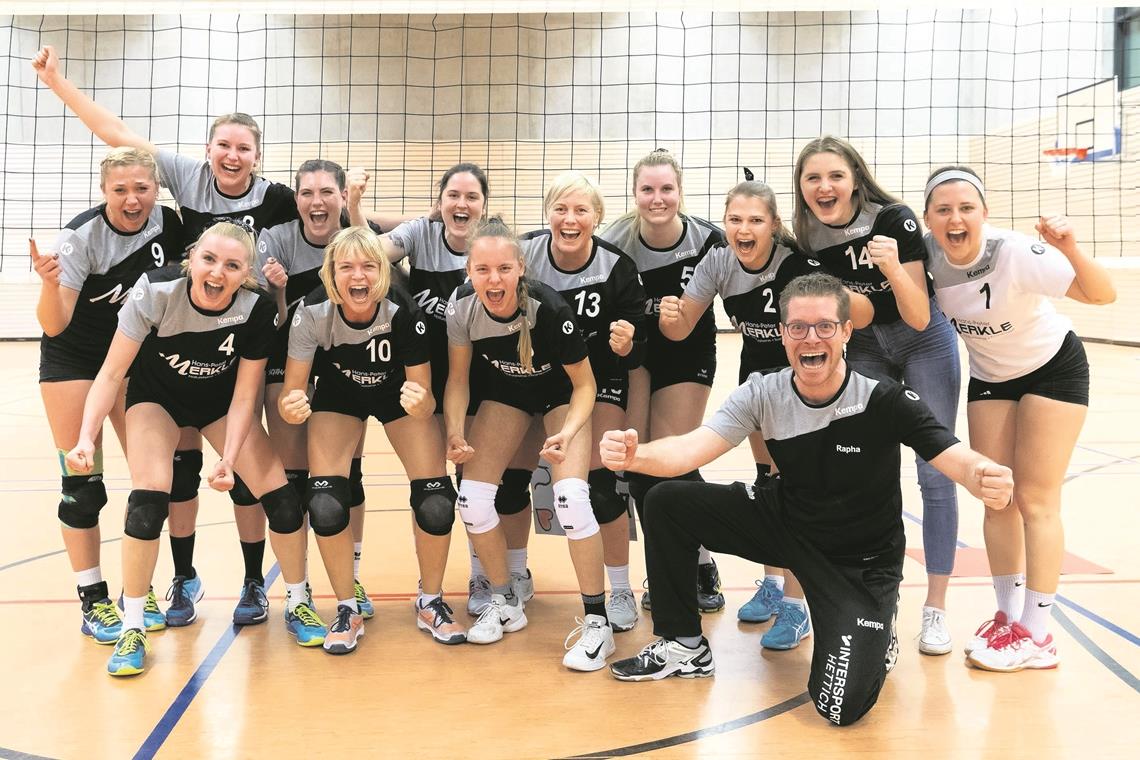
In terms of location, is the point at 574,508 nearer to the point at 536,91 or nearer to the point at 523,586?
the point at 523,586

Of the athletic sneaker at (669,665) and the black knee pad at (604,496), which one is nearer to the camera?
the athletic sneaker at (669,665)

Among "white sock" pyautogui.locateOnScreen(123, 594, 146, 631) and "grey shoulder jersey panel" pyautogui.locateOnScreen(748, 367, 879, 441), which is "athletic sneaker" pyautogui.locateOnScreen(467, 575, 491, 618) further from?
"grey shoulder jersey panel" pyautogui.locateOnScreen(748, 367, 879, 441)

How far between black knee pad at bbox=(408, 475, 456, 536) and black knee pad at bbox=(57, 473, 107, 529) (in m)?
1.08

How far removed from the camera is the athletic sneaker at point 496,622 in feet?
10.8

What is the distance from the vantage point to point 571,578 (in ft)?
13.6

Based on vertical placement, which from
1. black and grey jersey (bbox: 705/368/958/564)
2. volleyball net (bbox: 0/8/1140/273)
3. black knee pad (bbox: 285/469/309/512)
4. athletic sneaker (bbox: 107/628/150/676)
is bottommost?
athletic sneaker (bbox: 107/628/150/676)

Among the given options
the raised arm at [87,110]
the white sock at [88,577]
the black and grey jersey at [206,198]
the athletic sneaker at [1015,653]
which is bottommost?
the athletic sneaker at [1015,653]

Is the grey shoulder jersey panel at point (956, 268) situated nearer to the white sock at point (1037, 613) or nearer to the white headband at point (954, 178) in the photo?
the white headband at point (954, 178)

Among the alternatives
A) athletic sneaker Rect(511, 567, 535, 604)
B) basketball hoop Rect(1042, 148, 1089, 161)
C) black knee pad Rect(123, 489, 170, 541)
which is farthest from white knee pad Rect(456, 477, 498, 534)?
basketball hoop Rect(1042, 148, 1089, 161)

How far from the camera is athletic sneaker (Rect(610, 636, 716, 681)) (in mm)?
2949

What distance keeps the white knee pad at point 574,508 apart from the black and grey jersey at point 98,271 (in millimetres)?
1620

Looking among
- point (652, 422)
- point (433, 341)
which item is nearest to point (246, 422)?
point (433, 341)

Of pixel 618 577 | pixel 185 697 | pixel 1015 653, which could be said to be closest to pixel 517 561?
pixel 618 577

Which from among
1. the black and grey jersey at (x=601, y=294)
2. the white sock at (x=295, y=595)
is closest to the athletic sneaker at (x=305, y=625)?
the white sock at (x=295, y=595)
